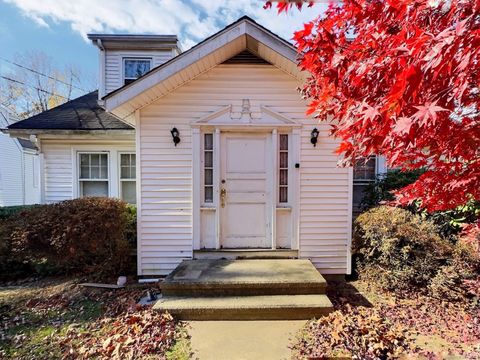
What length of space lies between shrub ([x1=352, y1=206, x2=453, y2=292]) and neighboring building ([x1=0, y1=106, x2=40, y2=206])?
1466 cm

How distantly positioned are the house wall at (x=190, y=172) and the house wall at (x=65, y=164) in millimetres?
2896

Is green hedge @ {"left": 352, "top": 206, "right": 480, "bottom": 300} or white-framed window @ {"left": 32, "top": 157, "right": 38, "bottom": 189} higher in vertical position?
white-framed window @ {"left": 32, "top": 157, "right": 38, "bottom": 189}

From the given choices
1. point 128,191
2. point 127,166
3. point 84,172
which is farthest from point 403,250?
point 84,172

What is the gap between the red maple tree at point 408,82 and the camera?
61.9 inches

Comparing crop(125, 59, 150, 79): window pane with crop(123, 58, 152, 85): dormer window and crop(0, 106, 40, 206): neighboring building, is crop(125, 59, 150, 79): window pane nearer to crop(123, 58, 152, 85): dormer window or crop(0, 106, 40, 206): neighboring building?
crop(123, 58, 152, 85): dormer window

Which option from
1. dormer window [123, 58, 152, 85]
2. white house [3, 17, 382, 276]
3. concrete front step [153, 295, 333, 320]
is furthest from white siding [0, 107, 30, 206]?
concrete front step [153, 295, 333, 320]

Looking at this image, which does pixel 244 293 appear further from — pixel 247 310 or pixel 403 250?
pixel 403 250

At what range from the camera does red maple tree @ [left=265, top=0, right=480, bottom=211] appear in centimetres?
157

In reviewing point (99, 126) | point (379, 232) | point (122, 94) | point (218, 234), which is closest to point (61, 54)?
point (99, 126)

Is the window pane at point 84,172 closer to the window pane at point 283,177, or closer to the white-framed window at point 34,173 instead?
the window pane at point 283,177

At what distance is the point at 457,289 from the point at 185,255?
4302mm

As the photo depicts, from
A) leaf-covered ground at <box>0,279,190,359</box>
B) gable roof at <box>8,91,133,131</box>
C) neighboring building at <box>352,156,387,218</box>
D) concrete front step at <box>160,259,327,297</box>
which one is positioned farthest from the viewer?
gable roof at <box>8,91,133,131</box>

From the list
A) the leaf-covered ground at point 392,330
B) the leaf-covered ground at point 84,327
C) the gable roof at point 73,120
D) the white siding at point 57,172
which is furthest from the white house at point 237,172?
the white siding at point 57,172

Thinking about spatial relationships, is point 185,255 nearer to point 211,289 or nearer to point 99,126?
point 211,289
